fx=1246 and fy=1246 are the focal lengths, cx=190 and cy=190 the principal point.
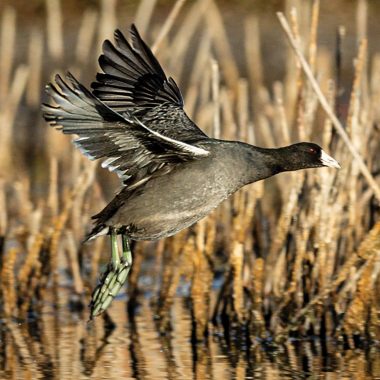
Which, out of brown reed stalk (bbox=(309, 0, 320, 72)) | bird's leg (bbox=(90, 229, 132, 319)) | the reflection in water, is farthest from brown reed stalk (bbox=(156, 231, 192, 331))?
brown reed stalk (bbox=(309, 0, 320, 72))

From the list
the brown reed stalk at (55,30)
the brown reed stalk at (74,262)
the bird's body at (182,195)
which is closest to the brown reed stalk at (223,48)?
the brown reed stalk at (55,30)

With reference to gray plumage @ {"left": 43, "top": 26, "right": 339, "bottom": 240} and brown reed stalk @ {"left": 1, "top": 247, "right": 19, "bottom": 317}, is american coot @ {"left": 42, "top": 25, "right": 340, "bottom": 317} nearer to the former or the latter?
gray plumage @ {"left": 43, "top": 26, "right": 339, "bottom": 240}

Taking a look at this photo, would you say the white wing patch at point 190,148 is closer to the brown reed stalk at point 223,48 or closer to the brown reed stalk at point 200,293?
the brown reed stalk at point 200,293

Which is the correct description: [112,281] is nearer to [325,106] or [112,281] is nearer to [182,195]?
[182,195]

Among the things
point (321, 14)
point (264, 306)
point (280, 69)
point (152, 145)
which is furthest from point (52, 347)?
point (321, 14)

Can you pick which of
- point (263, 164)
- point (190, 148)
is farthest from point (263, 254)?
point (190, 148)

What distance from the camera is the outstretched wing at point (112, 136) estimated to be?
21.5 feet

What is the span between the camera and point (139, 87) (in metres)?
8.17

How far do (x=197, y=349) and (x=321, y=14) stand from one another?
47.6 ft

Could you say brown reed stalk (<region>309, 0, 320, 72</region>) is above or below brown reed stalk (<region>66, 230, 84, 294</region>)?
above

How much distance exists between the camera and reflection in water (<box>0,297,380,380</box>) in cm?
768

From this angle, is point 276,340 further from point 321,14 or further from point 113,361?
point 321,14

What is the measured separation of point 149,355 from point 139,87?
1.75 m

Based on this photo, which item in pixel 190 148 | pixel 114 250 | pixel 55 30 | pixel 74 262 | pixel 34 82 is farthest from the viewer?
pixel 55 30
